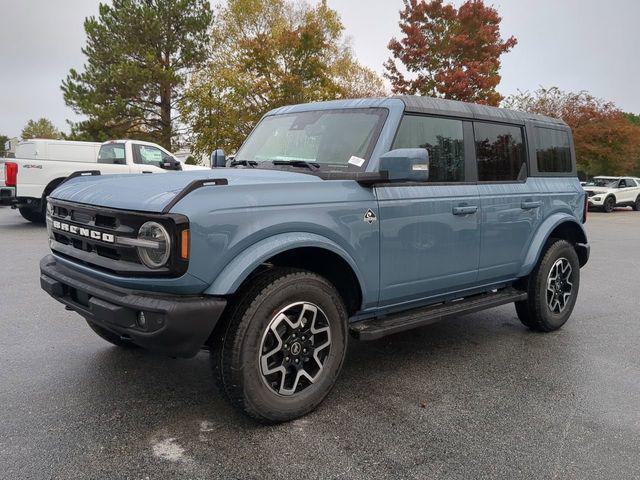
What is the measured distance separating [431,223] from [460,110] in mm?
1088

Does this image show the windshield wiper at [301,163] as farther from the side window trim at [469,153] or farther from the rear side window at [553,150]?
the rear side window at [553,150]

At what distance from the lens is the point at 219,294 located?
2730mm

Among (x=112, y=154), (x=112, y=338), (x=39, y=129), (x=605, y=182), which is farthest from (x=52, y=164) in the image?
(x=39, y=129)

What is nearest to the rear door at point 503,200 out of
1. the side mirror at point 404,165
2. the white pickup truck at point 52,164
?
the side mirror at point 404,165

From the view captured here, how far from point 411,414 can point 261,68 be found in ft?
69.1

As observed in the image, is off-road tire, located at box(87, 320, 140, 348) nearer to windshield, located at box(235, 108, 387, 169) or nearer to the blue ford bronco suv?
the blue ford bronco suv

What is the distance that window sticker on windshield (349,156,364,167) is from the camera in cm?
355

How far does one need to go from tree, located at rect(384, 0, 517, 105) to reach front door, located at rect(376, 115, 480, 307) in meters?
20.1

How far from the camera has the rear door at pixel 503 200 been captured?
4242 millimetres

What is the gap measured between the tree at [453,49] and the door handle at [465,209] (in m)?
20.1

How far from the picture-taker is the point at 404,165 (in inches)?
127

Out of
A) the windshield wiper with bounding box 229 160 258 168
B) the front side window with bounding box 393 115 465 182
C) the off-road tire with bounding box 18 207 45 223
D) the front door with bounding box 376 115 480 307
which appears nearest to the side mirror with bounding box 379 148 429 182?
the front door with bounding box 376 115 480 307

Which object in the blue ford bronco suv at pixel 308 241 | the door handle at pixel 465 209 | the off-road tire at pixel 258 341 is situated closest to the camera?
the blue ford bronco suv at pixel 308 241

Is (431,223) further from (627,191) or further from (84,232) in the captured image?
(627,191)
